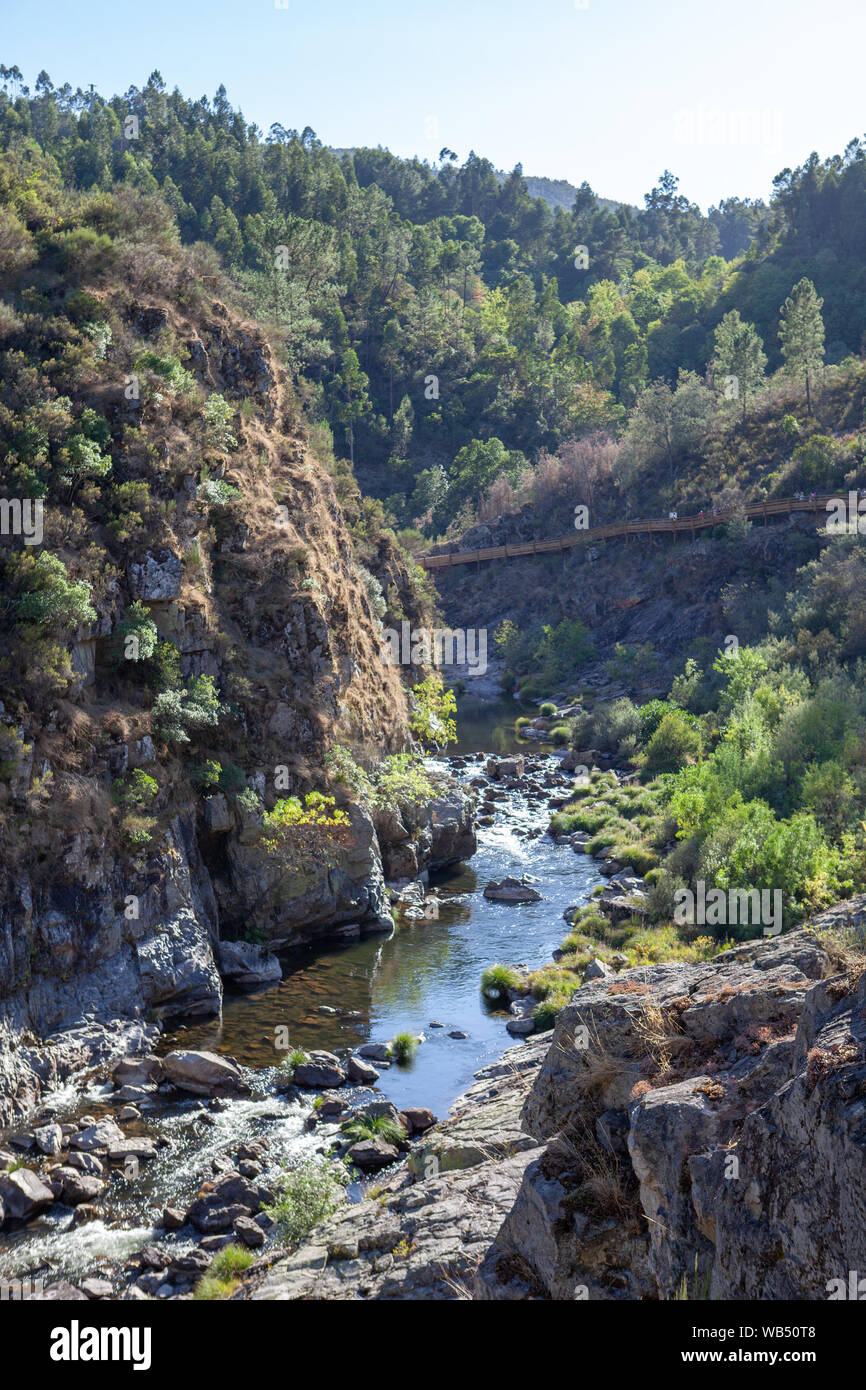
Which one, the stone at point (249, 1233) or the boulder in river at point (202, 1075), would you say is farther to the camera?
the boulder in river at point (202, 1075)

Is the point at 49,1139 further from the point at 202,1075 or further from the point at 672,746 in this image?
the point at 672,746

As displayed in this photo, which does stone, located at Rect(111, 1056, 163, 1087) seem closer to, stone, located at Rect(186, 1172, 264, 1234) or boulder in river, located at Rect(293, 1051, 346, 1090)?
boulder in river, located at Rect(293, 1051, 346, 1090)

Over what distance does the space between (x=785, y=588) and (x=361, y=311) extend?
53952 millimetres

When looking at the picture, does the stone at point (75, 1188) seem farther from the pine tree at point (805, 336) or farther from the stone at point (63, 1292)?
the pine tree at point (805, 336)

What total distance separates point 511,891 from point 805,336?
2166 inches

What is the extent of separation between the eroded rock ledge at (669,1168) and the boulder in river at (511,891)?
16123 mm

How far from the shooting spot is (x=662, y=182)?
6299 inches

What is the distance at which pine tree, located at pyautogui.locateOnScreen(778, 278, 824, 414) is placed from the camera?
72312mm

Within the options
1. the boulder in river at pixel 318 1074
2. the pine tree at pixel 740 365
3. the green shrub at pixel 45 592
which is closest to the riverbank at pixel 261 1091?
the boulder in river at pixel 318 1074

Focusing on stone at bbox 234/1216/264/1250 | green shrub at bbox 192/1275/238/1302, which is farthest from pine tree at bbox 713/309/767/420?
green shrub at bbox 192/1275/238/1302

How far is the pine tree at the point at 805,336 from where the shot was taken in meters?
72.3

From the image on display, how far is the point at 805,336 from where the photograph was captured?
72.2m

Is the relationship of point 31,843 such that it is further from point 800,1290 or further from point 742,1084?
point 800,1290

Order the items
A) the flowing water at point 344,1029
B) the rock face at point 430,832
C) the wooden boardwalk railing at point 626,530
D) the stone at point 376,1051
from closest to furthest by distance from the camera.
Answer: the flowing water at point 344,1029 < the stone at point 376,1051 < the rock face at point 430,832 < the wooden boardwalk railing at point 626,530
